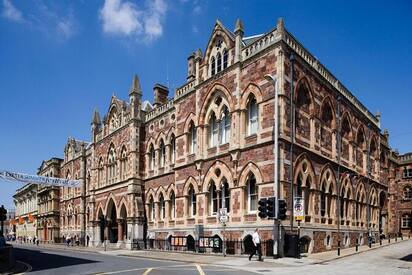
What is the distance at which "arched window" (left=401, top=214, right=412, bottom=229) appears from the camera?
53875mm

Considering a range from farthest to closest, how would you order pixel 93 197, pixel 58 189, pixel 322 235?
pixel 58 189, pixel 93 197, pixel 322 235

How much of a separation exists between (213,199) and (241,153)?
476 cm

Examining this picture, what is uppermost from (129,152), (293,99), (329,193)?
(293,99)

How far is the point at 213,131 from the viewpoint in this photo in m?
30.3

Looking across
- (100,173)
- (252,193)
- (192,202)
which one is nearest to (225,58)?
(252,193)

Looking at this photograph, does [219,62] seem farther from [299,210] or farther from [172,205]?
[299,210]

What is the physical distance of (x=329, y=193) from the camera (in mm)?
29672

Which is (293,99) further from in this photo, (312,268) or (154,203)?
(154,203)

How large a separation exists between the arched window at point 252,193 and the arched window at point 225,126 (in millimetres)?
3891

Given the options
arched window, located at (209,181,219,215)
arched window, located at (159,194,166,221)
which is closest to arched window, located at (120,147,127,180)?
arched window, located at (159,194,166,221)

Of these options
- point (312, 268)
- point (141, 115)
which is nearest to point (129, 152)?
point (141, 115)

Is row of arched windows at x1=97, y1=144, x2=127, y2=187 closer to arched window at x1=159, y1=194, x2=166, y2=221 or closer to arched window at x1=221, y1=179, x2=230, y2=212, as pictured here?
arched window at x1=159, y1=194, x2=166, y2=221

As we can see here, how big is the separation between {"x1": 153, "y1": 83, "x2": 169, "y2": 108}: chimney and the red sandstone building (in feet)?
0.38

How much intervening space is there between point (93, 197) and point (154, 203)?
13.8 meters
